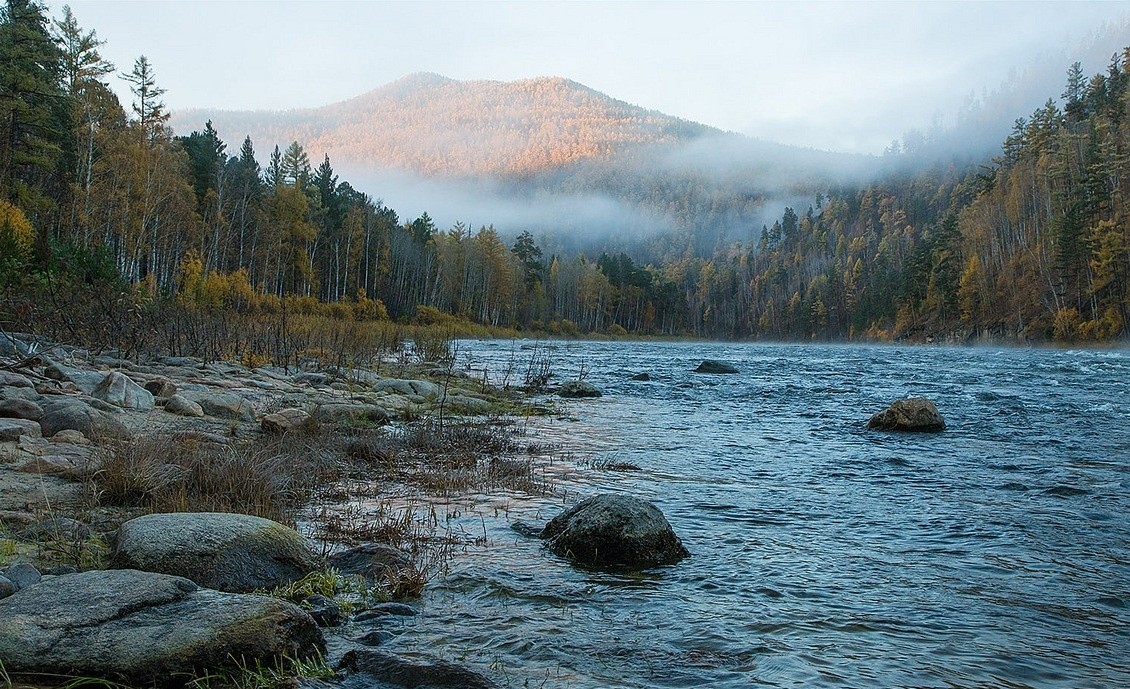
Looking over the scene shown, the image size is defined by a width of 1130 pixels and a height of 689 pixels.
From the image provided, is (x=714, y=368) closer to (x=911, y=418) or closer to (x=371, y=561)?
(x=911, y=418)

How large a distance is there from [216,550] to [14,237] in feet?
80.4

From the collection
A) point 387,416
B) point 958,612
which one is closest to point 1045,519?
point 958,612

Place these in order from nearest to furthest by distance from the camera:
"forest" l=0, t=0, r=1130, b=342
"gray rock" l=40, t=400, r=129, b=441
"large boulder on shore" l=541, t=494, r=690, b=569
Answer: "large boulder on shore" l=541, t=494, r=690, b=569 < "gray rock" l=40, t=400, r=129, b=441 < "forest" l=0, t=0, r=1130, b=342

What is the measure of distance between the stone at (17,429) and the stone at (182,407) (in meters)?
2.61

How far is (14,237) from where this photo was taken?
22828mm

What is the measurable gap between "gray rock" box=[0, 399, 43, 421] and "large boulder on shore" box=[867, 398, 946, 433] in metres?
14.2

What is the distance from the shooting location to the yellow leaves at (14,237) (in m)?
21.7

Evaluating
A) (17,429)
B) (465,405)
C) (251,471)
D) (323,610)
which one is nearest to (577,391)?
(465,405)

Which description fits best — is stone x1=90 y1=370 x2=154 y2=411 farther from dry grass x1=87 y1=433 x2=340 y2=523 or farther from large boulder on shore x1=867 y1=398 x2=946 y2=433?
large boulder on shore x1=867 y1=398 x2=946 y2=433

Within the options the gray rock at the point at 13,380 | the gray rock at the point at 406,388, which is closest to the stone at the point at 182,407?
the gray rock at the point at 13,380

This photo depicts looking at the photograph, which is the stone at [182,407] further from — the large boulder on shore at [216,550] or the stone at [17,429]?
the large boulder on shore at [216,550]

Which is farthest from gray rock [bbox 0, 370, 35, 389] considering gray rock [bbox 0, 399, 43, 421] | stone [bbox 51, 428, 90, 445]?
stone [bbox 51, 428, 90, 445]

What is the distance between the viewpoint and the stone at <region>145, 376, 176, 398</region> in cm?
1166

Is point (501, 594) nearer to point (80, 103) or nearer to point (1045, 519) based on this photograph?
point (1045, 519)
